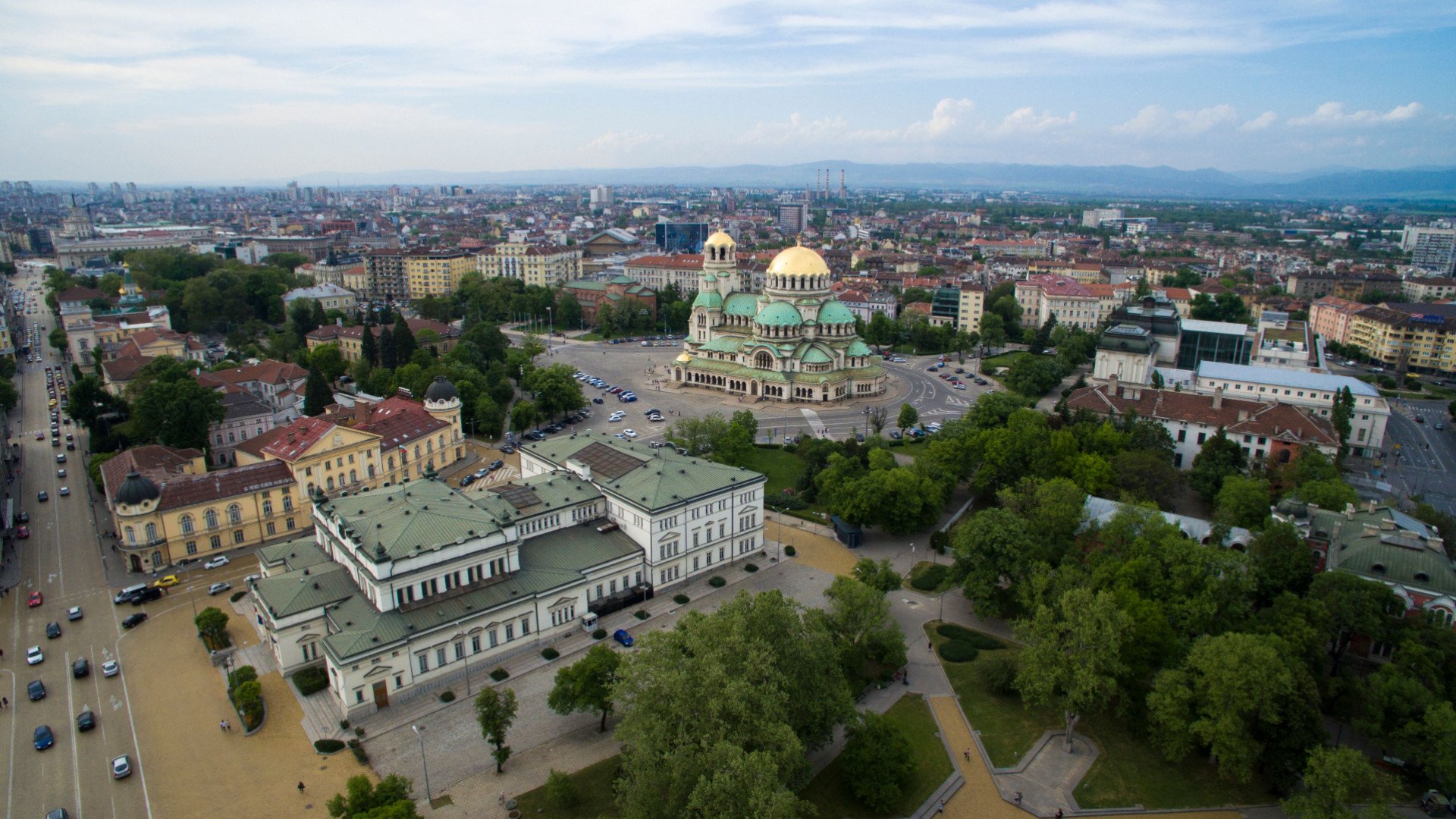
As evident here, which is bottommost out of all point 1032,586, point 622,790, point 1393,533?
point 622,790

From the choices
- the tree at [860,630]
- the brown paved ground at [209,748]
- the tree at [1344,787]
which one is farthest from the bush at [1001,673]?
the brown paved ground at [209,748]

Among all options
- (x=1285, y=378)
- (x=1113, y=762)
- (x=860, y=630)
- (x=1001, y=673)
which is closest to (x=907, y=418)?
(x=1285, y=378)

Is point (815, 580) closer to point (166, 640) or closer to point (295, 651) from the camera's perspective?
point (295, 651)

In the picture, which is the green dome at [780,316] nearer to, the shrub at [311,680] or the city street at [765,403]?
the city street at [765,403]

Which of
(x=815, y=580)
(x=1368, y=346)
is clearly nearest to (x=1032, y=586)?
(x=815, y=580)

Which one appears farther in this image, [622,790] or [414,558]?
[414,558]

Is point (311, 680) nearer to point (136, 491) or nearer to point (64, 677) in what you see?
point (64, 677)

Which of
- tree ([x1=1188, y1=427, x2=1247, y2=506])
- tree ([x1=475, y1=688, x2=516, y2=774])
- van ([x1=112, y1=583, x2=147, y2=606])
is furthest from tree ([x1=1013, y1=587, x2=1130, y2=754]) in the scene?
van ([x1=112, y1=583, x2=147, y2=606])
